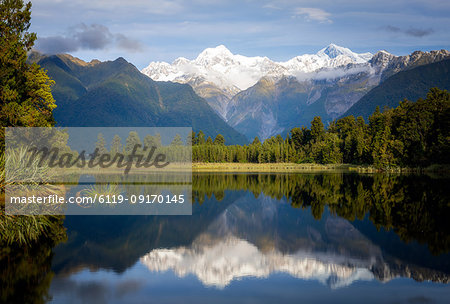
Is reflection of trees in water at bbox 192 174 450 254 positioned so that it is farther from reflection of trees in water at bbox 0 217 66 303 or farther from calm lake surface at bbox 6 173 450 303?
reflection of trees in water at bbox 0 217 66 303

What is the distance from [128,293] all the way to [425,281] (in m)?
11.7

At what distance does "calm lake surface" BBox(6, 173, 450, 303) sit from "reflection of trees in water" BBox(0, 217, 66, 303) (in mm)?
300

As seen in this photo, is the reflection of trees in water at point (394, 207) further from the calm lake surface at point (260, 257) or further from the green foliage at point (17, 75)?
the green foliage at point (17, 75)

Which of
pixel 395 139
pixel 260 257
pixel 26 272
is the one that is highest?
pixel 395 139

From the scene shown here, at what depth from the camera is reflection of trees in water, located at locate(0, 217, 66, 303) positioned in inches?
584

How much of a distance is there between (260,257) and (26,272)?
35.0 feet

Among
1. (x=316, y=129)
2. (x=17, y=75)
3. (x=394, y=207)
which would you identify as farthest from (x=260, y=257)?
(x=316, y=129)

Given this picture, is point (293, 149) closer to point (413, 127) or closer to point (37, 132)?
point (413, 127)

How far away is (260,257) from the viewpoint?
21.2 meters

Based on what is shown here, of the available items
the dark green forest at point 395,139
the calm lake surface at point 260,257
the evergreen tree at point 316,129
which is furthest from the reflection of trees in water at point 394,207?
the evergreen tree at point 316,129

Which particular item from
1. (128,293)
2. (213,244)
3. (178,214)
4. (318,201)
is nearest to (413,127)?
(318,201)

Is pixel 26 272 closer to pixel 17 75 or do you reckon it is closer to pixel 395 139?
pixel 17 75

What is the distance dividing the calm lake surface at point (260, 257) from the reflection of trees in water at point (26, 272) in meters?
0.30

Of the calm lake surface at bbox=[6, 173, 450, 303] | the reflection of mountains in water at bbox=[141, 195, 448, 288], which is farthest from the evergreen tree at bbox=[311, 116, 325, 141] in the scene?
the reflection of mountains in water at bbox=[141, 195, 448, 288]
